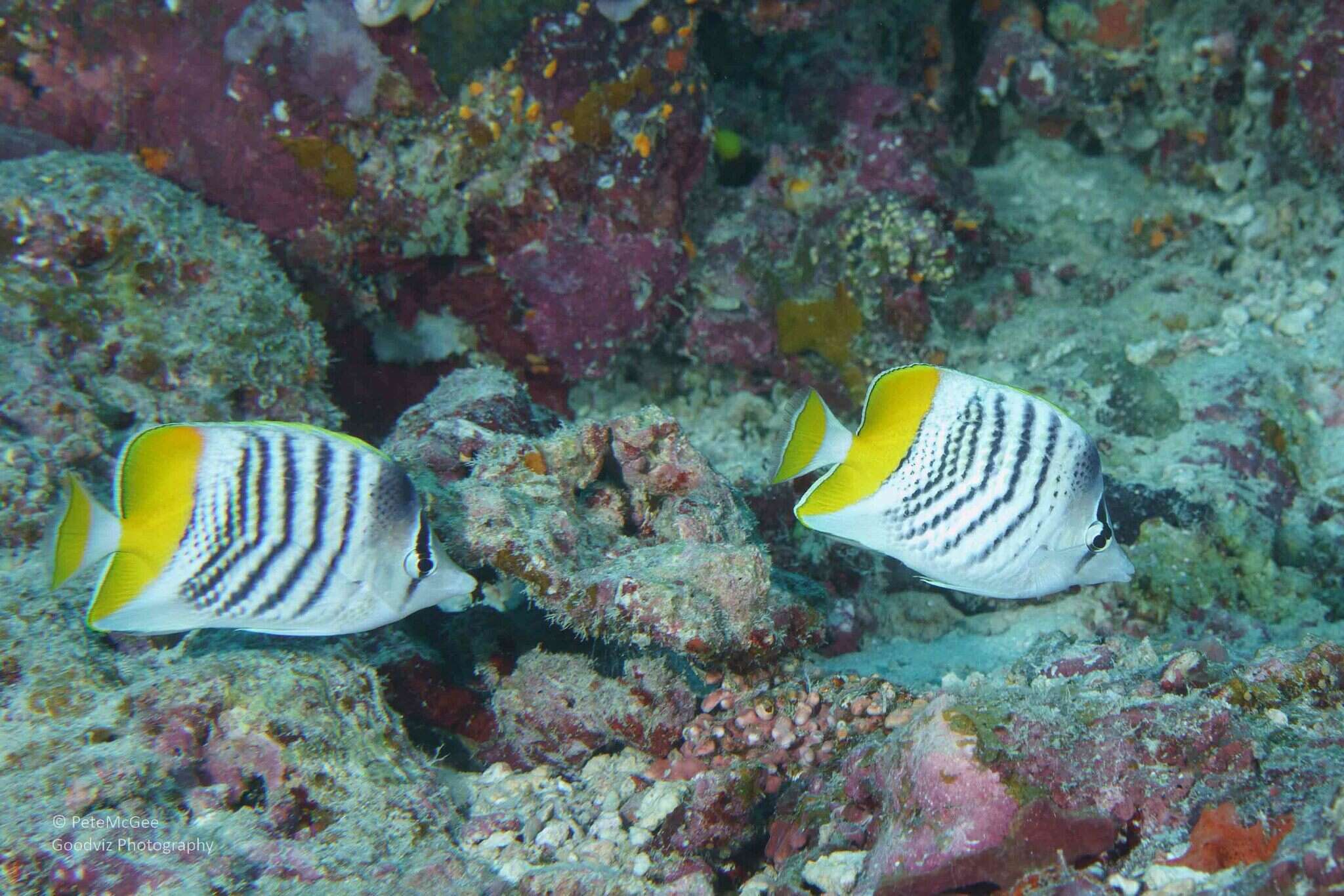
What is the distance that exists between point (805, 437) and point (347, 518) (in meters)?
1.39

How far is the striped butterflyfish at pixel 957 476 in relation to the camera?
2.38 meters

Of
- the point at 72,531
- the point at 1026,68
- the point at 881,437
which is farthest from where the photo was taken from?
the point at 1026,68

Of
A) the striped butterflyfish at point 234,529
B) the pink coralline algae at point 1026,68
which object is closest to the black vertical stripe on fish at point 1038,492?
the striped butterflyfish at point 234,529

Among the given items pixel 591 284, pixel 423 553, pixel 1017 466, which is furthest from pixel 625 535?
pixel 591 284

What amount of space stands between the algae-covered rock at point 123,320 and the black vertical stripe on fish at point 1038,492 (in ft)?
12.5

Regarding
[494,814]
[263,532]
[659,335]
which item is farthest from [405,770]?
[659,335]

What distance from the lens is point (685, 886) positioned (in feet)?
7.82

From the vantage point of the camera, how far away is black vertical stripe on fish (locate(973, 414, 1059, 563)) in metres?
2.38

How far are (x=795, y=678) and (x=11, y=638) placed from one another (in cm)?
274

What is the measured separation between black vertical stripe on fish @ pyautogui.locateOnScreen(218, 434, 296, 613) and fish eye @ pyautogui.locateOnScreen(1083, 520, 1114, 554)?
2.39 m

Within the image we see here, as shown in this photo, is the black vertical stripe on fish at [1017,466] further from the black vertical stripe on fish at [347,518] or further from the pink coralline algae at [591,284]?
the pink coralline algae at [591,284]

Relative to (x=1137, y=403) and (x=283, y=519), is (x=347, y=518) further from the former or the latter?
(x=1137, y=403)

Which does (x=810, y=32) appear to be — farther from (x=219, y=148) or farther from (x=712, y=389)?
(x=219, y=148)

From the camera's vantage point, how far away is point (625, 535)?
3340mm
